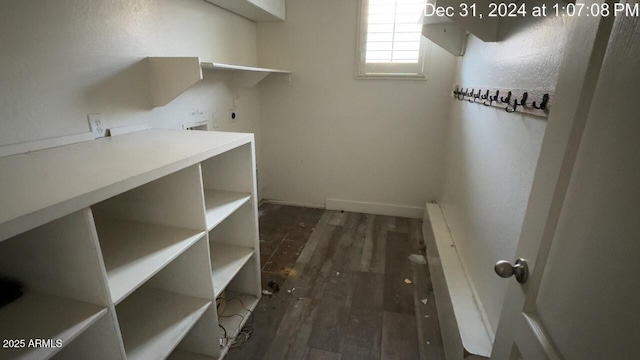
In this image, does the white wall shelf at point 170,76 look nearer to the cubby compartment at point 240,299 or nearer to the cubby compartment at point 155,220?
the cubby compartment at point 155,220

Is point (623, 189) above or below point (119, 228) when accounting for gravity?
above

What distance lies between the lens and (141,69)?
1575mm

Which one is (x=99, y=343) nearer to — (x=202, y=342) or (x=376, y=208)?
(x=202, y=342)

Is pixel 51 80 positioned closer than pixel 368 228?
Yes

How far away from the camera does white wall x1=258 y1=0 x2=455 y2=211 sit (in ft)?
9.12

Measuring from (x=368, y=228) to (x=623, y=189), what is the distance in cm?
248

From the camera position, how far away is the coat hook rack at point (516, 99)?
98cm

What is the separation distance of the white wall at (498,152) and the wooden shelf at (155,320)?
1302 millimetres

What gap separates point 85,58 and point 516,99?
6.05ft

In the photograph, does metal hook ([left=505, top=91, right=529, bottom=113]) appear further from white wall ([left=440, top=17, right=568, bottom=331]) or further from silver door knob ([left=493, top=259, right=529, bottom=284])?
silver door knob ([left=493, top=259, right=529, bottom=284])

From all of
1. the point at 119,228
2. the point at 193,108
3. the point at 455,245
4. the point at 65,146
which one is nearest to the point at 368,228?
the point at 455,245

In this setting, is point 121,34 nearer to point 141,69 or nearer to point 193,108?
point 141,69

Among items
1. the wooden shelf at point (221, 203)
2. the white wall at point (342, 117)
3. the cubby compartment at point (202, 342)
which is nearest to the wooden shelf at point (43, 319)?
the wooden shelf at point (221, 203)

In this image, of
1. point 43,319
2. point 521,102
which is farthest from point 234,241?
point 521,102
